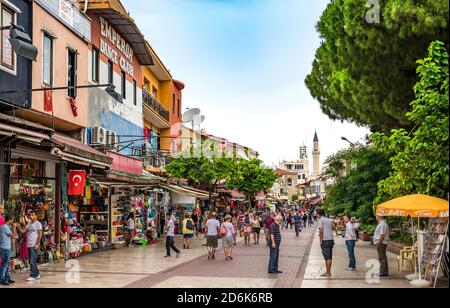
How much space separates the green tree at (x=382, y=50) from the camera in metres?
16.6

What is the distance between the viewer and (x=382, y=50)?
59.4 ft

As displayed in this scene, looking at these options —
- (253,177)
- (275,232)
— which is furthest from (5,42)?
(253,177)

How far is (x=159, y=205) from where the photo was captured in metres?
35.1

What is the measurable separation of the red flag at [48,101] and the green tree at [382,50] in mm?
9592

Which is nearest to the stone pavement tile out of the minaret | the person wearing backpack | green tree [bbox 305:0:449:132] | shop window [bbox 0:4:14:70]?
the person wearing backpack

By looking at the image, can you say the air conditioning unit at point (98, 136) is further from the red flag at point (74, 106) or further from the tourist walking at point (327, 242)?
the tourist walking at point (327, 242)

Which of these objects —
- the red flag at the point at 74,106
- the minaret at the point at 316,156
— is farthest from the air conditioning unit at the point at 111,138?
the minaret at the point at 316,156

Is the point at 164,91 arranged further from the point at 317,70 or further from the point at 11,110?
the point at 11,110

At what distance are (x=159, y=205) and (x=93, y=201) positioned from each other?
11001 millimetres

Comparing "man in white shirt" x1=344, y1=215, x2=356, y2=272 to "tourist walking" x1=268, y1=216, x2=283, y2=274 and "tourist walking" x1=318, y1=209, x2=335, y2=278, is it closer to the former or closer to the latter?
"tourist walking" x1=318, y1=209, x2=335, y2=278

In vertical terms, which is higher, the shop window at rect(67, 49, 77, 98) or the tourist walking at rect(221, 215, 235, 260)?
the shop window at rect(67, 49, 77, 98)

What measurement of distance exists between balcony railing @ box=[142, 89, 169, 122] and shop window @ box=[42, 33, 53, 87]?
13916mm

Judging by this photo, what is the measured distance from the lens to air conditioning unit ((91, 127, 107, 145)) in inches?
930
